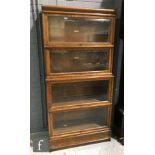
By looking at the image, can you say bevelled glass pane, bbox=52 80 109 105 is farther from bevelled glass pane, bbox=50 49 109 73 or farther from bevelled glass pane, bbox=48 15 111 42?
bevelled glass pane, bbox=48 15 111 42

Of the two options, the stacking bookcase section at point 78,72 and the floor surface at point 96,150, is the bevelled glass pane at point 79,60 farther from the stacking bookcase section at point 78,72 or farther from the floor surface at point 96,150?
the floor surface at point 96,150

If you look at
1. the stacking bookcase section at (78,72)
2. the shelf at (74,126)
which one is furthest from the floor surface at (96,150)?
the shelf at (74,126)

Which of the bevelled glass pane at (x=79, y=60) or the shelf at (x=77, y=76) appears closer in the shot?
the shelf at (x=77, y=76)

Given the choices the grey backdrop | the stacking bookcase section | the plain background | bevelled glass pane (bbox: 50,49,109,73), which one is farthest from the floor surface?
bevelled glass pane (bbox: 50,49,109,73)

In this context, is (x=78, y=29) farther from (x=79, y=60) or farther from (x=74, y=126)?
(x=74, y=126)

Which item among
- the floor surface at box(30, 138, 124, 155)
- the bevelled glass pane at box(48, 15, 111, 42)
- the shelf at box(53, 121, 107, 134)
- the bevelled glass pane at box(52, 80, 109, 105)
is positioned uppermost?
the bevelled glass pane at box(48, 15, 111, 42)

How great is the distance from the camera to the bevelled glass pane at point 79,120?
2014 millimetres

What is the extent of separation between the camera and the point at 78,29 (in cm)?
188

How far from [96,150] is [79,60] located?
1.05 metres

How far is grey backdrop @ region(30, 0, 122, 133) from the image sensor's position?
6.07 feet
